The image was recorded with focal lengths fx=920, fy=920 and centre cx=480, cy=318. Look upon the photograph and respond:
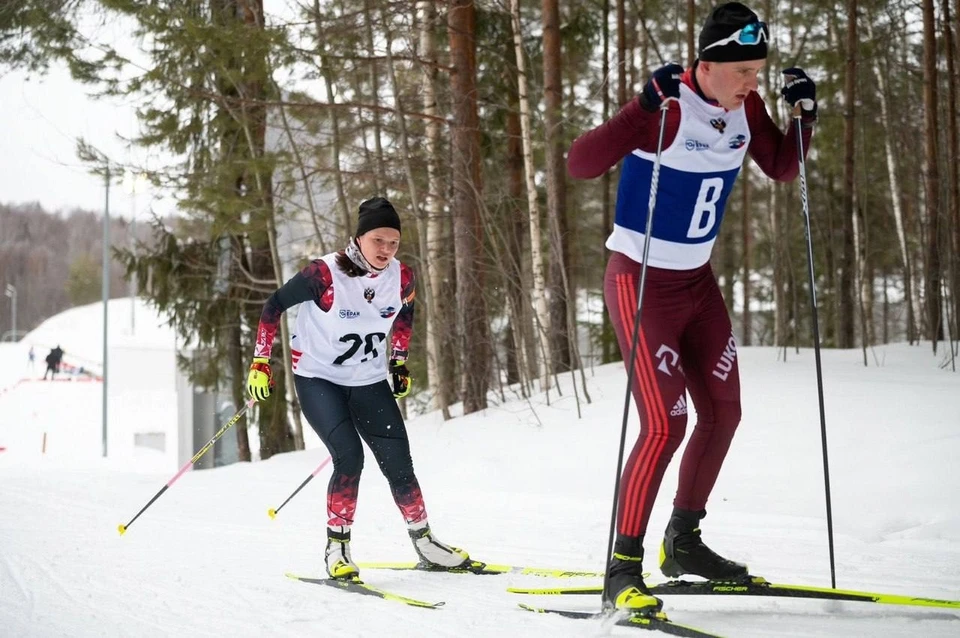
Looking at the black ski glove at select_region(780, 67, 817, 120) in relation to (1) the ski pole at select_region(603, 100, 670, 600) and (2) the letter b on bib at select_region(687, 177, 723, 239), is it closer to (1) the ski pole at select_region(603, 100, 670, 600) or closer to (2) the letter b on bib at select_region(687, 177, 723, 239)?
(2) the letter b on bib at select_region(687, 177, 723, 239)

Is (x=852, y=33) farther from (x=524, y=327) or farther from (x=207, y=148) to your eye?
(x=207, y=148)

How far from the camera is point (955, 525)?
15.2 ft

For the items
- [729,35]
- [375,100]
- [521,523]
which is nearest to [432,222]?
[375,100]

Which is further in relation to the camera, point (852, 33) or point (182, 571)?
point (852, 33)

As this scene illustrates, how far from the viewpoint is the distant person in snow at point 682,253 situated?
9.77 feet

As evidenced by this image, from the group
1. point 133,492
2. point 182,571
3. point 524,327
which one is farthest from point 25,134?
point 182,571

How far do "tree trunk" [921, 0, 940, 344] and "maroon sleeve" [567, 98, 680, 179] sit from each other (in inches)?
269

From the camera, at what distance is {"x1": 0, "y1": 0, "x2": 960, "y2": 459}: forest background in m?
9.68

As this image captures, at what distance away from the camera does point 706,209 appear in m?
3.17

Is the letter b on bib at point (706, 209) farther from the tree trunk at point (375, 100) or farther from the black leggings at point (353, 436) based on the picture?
the tree trunk at point (375, 100)

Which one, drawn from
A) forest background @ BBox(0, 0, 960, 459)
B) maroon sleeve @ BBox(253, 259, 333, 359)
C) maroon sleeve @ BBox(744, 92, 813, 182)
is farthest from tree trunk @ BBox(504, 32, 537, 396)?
maroon sleeve @ BBox(744, 92, 813, 182)

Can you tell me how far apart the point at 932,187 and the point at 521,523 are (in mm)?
6600

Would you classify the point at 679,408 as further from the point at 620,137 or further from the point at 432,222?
the point at 432,222

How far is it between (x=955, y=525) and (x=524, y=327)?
215 inches
